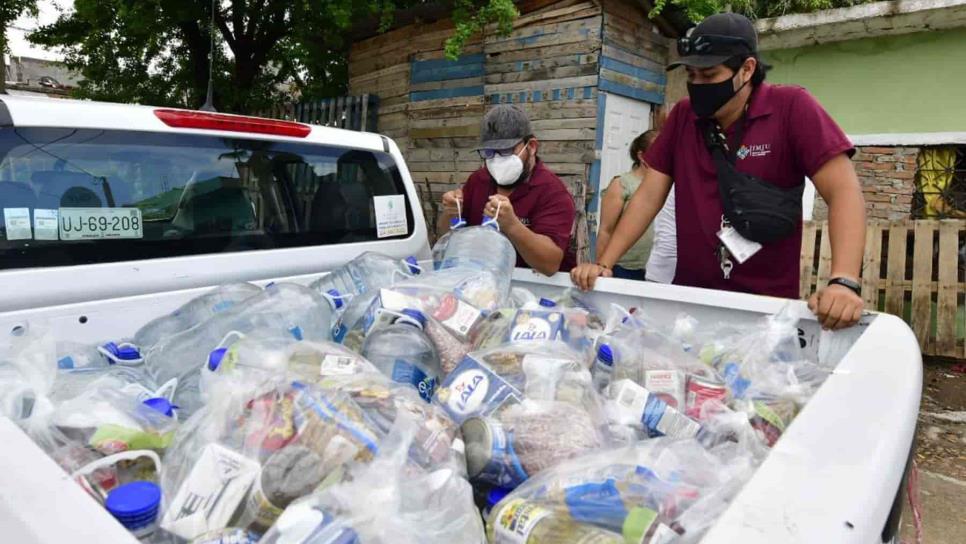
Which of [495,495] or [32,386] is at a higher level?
[32,386]

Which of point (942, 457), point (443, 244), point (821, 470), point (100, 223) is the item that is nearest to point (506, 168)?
point (443, 244)

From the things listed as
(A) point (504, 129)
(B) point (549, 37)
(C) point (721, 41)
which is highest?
(B) point (549, 37)

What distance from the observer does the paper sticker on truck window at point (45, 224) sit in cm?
177

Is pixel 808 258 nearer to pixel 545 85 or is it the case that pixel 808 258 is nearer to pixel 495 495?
pixel 545 85

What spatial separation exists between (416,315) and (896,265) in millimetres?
6178

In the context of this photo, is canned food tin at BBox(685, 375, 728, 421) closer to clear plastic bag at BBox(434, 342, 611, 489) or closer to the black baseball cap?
clear plastic bag at BBox(434, 342, 611, 489)

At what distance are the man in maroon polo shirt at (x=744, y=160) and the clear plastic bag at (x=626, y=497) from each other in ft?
4.24

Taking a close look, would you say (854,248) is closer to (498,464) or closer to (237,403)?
(498,464)

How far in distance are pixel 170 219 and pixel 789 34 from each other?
6621 millimetres

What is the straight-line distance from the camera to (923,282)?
595cm

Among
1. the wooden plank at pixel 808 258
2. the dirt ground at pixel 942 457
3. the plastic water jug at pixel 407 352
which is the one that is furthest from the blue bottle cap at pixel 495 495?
the wooden plank at pixel 808 258

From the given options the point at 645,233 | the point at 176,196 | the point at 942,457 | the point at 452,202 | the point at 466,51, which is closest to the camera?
the point at 176,196

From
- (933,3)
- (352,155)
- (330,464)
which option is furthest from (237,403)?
(933,3)

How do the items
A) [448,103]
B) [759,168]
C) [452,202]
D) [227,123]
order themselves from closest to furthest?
[227,123] → [759,168] → [452,202] → [448,103]
